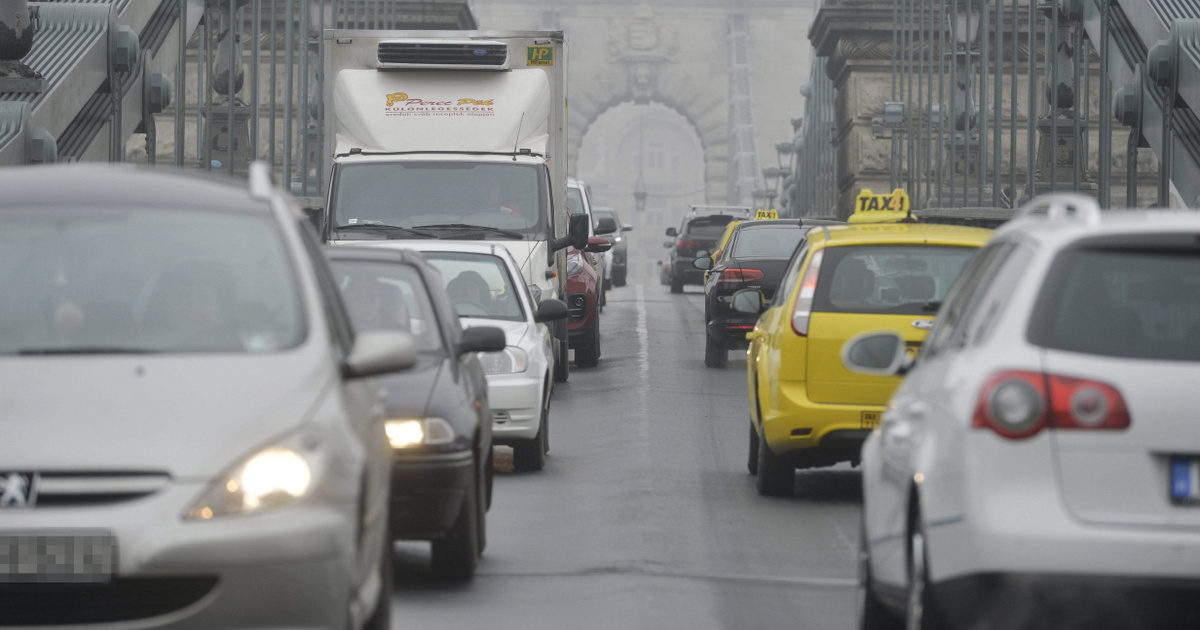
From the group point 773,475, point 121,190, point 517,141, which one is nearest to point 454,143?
point 517,141

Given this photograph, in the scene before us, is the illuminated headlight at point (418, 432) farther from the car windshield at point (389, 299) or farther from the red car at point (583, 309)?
the red car at point (583, 309)

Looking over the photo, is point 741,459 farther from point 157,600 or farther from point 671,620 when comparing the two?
point 157,600

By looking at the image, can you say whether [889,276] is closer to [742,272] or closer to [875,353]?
[875,353]

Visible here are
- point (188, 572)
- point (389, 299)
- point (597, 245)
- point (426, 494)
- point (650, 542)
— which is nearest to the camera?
point (188, 572)

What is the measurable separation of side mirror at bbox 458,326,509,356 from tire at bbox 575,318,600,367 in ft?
41.0

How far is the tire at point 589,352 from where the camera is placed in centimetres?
2150

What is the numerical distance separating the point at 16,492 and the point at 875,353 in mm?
2869

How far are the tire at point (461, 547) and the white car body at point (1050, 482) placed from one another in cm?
313

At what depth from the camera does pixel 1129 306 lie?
5.24 meters

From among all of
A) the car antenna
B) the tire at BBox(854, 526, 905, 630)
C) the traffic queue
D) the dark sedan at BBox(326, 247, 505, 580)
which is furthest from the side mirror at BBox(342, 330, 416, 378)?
the car antenna

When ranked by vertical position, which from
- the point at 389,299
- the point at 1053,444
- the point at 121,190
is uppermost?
the point at 121,190

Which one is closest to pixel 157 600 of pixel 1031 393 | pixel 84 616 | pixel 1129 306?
pixel 84 616

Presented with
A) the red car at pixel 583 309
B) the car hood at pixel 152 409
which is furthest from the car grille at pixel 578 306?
the car hood at pixel 152 409

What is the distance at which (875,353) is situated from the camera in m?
6.56
